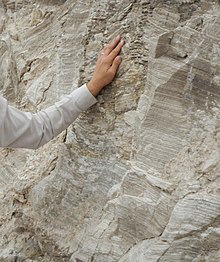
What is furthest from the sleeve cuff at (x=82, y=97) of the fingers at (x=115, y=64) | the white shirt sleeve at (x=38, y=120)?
the fingers at (x=115, y=64)

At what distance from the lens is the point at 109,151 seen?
2.97 meters

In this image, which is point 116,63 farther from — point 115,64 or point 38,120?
point 38,120

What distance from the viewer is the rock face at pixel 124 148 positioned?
8.33 ft

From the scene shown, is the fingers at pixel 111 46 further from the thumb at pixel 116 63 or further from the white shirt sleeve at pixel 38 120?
the white shirt sleeve at pixel 38 120

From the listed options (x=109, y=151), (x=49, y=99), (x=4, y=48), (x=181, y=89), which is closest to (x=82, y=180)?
(x=109, y=151)

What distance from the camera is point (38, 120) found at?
109 inches

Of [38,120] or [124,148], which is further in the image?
[124,148]

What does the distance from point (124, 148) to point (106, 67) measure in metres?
0.45

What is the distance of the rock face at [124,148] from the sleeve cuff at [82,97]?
0.31 feet

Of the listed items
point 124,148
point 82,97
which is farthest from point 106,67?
point 124,148

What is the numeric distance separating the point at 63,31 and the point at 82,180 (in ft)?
3.17

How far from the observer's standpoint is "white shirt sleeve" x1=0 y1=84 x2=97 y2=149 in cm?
263

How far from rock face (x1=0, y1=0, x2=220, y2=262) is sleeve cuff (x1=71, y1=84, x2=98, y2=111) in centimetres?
9

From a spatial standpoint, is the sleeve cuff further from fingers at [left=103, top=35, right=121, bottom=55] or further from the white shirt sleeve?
fingers at [left=103, top=35, right=121, bottom=55]
